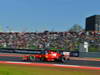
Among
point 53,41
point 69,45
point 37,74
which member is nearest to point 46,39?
point 53,41

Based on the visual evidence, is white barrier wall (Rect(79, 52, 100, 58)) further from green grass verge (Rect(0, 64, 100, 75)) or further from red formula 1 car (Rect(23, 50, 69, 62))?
green grass verge (Rect(0, 64, 100, 75))

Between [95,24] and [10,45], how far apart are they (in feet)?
38.9

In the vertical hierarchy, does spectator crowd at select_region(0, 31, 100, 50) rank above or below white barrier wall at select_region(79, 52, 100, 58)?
above

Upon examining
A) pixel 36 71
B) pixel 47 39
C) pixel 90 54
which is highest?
pixel 47 39

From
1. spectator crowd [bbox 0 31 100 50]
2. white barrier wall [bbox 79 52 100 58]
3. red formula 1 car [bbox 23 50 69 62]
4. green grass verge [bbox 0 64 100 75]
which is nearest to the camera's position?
green grass verge [bbox 0 64 100 75]

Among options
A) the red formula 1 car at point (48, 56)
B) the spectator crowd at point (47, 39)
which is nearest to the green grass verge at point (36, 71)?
the red formula 1 car at point (48, 56)

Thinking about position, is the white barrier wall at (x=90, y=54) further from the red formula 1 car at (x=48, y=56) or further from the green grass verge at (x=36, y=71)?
the green grass verge at (x=36, y=71)

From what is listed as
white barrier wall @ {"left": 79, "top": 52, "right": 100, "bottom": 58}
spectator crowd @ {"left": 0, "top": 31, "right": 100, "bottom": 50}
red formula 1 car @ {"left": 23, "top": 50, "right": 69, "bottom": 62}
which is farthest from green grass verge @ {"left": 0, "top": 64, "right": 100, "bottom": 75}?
spectator crowd @ {"left": 0, "top": 31, "right": 100, "bottom": 50}

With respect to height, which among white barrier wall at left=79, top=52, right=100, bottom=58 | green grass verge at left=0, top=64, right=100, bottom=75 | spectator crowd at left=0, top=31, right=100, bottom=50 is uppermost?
spectator crowd at left=0, top=31, right=100, bottom=50

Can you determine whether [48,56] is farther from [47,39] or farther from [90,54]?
[47,39]

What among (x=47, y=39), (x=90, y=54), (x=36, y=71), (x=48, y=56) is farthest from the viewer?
(x=47, y=39)

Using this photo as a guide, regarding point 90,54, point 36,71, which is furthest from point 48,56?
point 90,54

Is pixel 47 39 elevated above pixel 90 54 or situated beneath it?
elevated above

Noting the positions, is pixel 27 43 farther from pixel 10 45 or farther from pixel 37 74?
pixel 37 74
